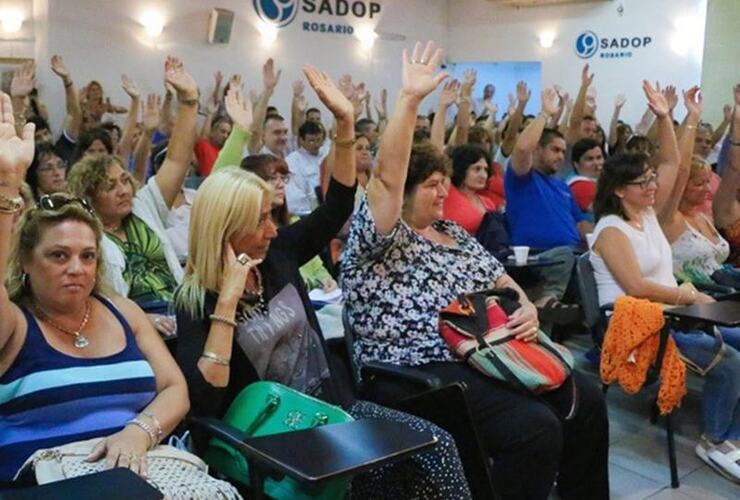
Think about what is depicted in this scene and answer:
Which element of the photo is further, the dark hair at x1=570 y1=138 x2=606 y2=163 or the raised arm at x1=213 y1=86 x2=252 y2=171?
the dark hair at x1=570 y1=138 x2=606 y2=163

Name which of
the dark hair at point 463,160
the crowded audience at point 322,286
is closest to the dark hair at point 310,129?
the crowded audience at point 322,286

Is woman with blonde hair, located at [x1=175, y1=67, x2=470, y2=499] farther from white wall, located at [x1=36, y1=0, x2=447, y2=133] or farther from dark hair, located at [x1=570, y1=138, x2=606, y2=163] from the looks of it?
white wall, located at [x1=36, y1=0, x2=447, y2=133]

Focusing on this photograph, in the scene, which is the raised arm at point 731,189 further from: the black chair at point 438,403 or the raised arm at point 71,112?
the raised arm at point 71,112

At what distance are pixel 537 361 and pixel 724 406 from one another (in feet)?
3.90

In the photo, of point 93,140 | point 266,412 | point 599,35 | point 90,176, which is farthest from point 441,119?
point 599,35

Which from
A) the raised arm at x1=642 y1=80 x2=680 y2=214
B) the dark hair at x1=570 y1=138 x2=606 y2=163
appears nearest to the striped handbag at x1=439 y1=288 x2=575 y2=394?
the raised arm at x1=642 y1=80 x2=680 y2=214

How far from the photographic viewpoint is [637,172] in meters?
3.64

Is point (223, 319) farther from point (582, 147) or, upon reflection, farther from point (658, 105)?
point (582, 147)

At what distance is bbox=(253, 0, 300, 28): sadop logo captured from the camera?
9.83 m

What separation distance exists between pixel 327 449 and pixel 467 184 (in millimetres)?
3211

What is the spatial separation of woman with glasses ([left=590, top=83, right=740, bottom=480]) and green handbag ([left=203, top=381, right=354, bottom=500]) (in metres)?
1.92

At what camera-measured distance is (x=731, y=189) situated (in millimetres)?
4777

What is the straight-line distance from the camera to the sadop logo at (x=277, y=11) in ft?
32.2

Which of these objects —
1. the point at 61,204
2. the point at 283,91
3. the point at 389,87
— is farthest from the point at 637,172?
the point at 389,87
